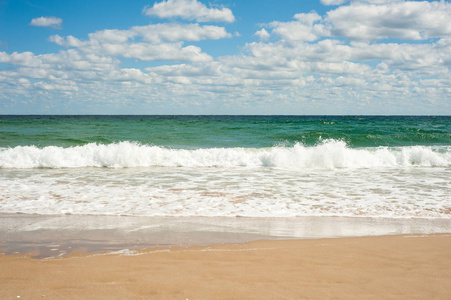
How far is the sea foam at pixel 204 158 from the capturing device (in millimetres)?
14016

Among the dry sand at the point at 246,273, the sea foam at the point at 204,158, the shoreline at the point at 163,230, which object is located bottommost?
the shoreline at the point at 163,230

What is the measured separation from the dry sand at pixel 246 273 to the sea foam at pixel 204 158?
9.15 metres

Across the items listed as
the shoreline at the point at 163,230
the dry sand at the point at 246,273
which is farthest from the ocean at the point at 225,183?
the dry sand at the point at 246,273

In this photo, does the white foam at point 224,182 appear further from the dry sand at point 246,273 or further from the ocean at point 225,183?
the dry sand at point 246,273

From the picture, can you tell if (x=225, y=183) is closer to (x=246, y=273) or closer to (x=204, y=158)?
(x=204, y=158)

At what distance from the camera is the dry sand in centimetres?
337

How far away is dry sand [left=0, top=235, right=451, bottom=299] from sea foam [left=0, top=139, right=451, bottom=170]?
9152 millimetres

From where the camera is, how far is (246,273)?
3.83 m

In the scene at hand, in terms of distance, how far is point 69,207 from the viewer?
23.5 feet

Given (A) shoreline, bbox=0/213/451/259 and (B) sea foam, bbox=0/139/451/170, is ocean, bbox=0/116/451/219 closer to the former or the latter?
(B) sea foam, bbox=0/139/451/170

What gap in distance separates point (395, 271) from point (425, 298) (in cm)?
67

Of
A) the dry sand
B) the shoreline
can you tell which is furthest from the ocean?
→ the dry sand

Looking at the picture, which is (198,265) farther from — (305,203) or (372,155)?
(372,155)

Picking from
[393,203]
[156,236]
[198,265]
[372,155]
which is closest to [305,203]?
[393,203]
